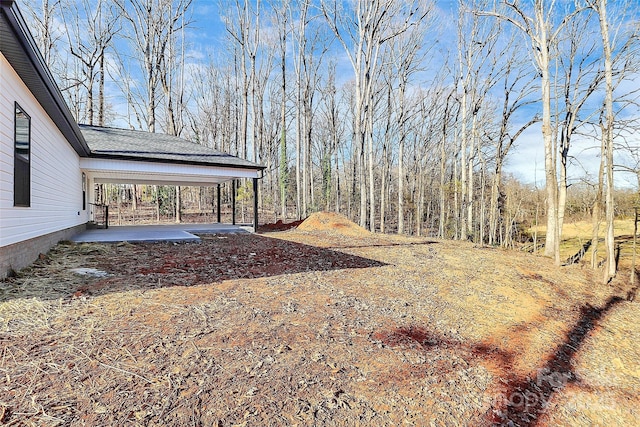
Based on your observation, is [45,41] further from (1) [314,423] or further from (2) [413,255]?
(1) [314,423]

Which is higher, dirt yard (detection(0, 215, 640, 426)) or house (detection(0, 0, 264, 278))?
house (detection(0, 0, 264, 278))

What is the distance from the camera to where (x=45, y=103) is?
18.1 ft

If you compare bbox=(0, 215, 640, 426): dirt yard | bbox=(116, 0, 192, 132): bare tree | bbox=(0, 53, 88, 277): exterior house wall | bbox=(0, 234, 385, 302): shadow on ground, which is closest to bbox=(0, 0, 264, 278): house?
bbox=(0, 53, 88, 277): exterior house wall

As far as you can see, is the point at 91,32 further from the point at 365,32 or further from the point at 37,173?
the point at 37,173

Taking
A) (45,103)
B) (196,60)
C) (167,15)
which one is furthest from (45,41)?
(45,103)

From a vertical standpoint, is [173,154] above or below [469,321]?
above

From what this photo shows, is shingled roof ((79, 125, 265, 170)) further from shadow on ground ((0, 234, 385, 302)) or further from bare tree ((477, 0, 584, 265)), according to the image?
bare tree ((477, 0, 584, 265))

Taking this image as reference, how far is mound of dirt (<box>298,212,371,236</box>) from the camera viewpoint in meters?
12.9

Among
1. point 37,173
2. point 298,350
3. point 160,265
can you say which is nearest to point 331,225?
point 160,265

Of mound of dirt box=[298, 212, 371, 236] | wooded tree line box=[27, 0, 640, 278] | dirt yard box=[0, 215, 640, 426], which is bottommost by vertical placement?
dirt yard box=[0, 215, 640, 426]

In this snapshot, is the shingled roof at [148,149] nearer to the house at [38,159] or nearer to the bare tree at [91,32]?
the house at [38,159]

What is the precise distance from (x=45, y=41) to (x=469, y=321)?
22.9 m

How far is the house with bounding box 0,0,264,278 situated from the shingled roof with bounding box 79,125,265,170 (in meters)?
0.04

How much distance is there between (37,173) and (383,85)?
711 inches
